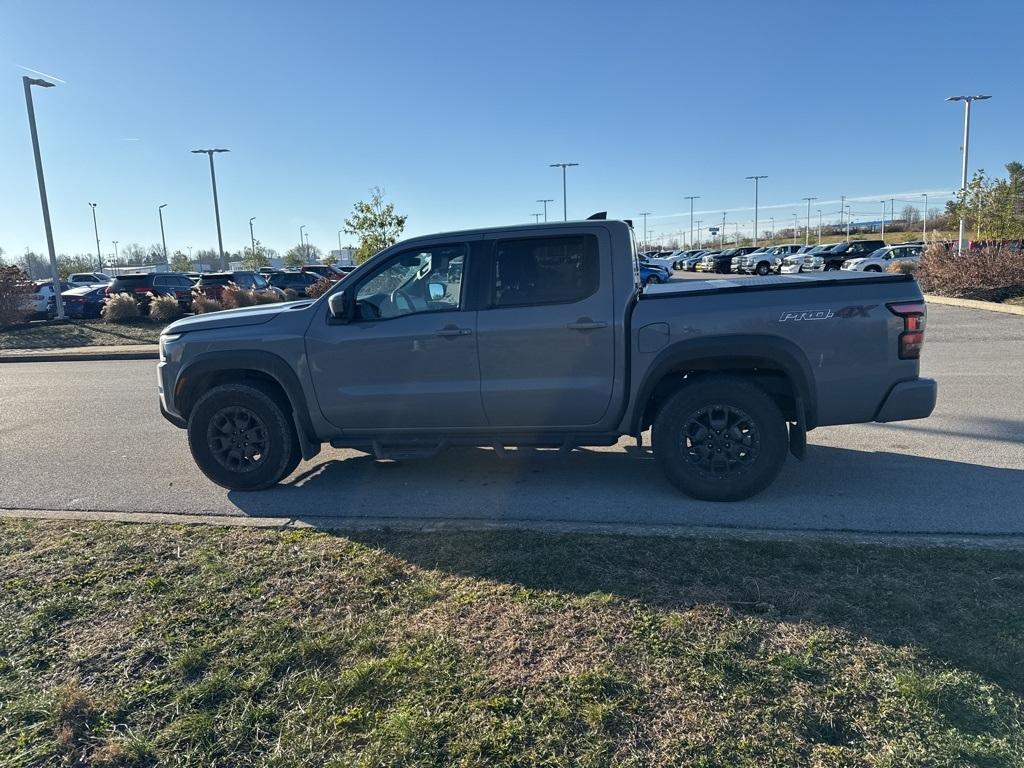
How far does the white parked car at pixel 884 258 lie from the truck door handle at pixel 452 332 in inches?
1306

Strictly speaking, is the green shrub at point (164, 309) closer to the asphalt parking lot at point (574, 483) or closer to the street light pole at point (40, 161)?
the street light pole at point (40, 161)

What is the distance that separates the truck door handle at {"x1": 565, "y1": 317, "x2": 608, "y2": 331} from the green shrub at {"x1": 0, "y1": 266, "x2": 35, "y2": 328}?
22.0 meters

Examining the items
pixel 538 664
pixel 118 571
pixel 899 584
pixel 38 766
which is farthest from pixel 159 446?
pixel 899 584

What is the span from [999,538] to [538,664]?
306cm

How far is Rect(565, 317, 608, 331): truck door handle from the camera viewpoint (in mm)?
5008

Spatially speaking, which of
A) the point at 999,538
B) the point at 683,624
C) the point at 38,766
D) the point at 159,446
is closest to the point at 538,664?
the point at 683,624

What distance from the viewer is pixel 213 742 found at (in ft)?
8.59

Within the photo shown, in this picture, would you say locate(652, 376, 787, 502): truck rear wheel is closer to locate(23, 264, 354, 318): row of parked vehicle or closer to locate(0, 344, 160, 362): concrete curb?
locate(0, 344, 160, 362): concrete curb

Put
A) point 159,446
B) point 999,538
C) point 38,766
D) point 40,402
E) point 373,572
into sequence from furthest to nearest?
1. point 40,402
2. point 159,446
3. point 999,538
4. point 373,572
5. point 38,766

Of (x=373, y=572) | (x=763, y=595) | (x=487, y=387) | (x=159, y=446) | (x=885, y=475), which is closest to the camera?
(x=763, y=595)

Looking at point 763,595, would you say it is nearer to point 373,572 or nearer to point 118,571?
point 373,572

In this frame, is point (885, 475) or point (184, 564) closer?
point (184, 564)

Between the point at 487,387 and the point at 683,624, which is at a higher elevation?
the point at 487,387

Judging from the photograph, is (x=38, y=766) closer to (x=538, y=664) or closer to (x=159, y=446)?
(x=538, y=664)
